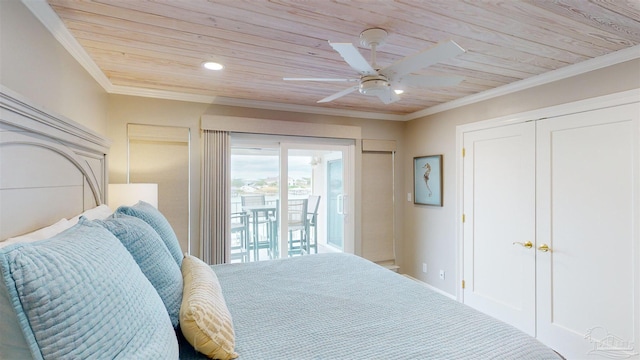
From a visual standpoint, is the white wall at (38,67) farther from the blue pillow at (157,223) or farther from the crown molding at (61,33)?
the blue pillow at (157,223)

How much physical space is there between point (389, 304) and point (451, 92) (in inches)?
95.4

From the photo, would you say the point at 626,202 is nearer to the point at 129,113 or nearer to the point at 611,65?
the point at 611,65

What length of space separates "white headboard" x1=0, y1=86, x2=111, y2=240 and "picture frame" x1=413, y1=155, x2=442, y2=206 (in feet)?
11.3

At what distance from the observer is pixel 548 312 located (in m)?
2.65

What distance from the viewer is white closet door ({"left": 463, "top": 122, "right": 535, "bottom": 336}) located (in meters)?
2.82

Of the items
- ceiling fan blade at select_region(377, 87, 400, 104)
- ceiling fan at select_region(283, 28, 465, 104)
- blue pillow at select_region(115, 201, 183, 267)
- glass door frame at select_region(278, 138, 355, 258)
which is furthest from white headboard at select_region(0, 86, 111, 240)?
glass door frame at select_region(278, 138, 355, 258)

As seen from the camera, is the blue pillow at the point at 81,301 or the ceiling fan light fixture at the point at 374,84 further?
the ceiling fan light fixture at the point at 374,84

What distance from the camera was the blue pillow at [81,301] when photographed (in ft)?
2.02

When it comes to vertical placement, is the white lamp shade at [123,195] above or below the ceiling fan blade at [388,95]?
below

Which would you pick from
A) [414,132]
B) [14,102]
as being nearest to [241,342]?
[14,102]

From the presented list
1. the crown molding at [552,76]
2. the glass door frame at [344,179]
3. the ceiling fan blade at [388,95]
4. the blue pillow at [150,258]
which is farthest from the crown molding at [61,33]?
the crown molding at [552,76]

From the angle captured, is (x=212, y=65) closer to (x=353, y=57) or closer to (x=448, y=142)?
(x=353, y=57)

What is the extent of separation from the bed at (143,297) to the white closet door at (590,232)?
1527 mm

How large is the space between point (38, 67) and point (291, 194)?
2.64 meters
